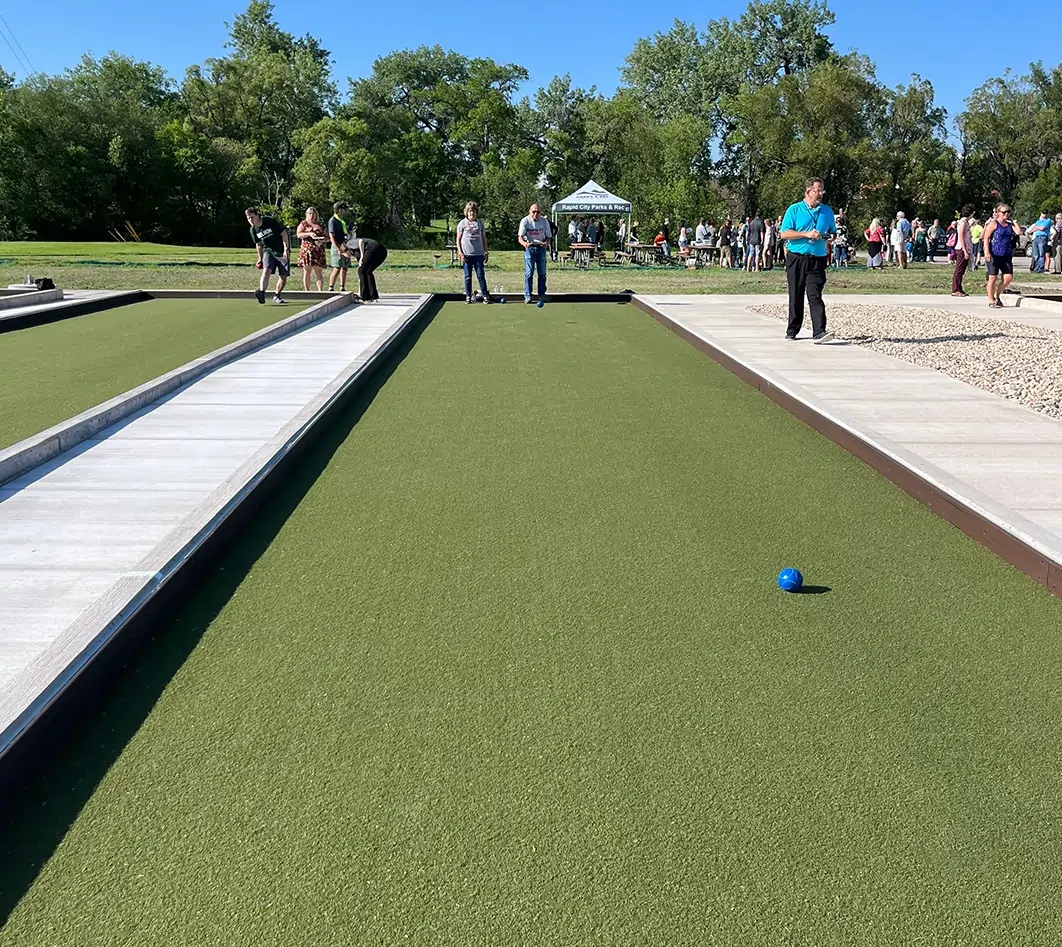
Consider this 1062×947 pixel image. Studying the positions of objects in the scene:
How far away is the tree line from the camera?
51.1 meters

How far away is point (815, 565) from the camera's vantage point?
432cm

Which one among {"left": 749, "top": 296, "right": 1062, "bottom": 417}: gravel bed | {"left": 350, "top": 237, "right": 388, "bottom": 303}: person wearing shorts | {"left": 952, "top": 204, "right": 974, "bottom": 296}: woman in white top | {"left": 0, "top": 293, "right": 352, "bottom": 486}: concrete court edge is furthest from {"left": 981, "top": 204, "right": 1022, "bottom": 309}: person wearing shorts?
{"left": 0, "top": 293, "right": 352, "bottom": 486}: concrete court edge

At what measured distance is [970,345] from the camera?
1101 centimetres

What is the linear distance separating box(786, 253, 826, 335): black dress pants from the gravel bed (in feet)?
2.18

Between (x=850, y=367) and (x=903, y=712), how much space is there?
268 inches

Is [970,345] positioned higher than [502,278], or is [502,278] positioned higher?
[502,278]

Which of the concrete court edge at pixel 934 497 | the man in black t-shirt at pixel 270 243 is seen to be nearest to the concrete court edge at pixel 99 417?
the man in black t-shirt at pixel 270 243

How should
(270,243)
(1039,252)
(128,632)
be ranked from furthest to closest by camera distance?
(1039,252), (270,243), (128,632)

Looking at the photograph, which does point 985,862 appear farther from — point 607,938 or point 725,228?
point 725,228

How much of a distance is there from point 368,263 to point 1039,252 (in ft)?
68.0

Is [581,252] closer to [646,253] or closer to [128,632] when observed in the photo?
[646,253]

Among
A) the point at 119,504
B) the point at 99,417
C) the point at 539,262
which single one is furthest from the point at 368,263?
the point at 119,504

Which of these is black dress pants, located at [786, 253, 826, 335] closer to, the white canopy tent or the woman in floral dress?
the woman in floral dress

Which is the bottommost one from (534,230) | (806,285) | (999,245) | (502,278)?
(502,278)
